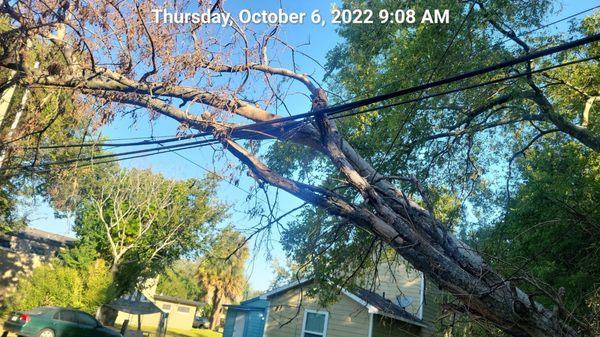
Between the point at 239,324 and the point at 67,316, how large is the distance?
26.4ft

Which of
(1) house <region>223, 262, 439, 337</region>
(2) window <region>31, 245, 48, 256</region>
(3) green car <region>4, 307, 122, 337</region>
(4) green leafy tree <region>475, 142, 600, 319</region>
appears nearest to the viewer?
(4) green leafy tree <region>475, 142, 600, 319</region>

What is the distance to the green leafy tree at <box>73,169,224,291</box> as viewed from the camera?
2762 centimetres

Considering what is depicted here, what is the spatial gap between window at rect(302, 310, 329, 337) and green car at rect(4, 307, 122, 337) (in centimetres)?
767

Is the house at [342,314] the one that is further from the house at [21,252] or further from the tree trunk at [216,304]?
the tree trunk at [216,304]

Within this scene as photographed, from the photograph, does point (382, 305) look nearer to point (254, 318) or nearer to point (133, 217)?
point (254, 318)

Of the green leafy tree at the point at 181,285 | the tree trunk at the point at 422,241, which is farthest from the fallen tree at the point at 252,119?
the green leafy tree at the point at 181,285

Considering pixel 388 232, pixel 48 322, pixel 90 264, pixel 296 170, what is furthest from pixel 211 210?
Result: pixel 388 232

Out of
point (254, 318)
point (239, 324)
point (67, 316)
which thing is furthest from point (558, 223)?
point (239, 324)

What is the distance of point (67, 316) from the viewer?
1648 centimetres

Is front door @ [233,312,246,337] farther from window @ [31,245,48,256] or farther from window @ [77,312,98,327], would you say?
window @ [31,245,48,256]

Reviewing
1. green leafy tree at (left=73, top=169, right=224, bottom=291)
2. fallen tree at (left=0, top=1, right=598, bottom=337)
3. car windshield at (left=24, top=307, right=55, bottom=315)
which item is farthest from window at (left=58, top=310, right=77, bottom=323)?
fallen tree at (left=0, top=1, right=598, bottom=337)

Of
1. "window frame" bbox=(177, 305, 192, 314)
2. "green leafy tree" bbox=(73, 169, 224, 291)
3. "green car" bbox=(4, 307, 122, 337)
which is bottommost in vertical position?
"green car" bbox=(4, 307, 122, 337)

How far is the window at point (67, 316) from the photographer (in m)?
16.2

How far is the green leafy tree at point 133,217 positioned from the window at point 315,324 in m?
11.8
